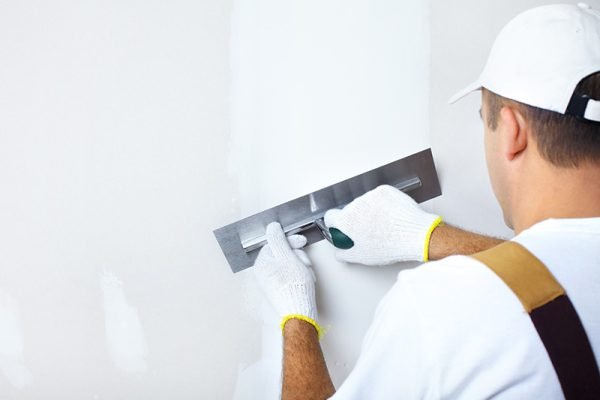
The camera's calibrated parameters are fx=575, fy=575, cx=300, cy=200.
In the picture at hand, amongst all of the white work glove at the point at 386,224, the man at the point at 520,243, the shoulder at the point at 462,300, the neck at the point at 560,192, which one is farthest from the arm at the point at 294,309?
the neck at the point at 560,192

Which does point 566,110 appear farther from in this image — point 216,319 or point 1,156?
point 1,156

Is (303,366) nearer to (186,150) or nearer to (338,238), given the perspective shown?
(338,238)

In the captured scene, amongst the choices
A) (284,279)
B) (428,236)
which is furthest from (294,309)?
(428,236)

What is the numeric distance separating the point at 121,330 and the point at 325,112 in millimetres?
625

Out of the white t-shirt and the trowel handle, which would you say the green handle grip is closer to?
the trowel handle

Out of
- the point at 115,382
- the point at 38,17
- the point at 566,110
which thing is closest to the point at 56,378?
the point at 115,382

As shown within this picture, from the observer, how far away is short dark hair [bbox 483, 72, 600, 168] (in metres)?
0.80

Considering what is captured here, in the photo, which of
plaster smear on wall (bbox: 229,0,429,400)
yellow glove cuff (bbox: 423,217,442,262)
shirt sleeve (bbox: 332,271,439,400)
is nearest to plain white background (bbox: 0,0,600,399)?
plaster smear on wall (bbox: 229,0,429,400)

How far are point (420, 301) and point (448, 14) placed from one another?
2.60 ft

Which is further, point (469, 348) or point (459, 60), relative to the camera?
point (459, 60)

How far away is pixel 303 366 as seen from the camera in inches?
41.3

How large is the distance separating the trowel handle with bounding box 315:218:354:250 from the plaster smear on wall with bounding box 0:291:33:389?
64 cm

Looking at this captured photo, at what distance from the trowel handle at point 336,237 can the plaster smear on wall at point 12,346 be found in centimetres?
64

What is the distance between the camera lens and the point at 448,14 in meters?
1.29
